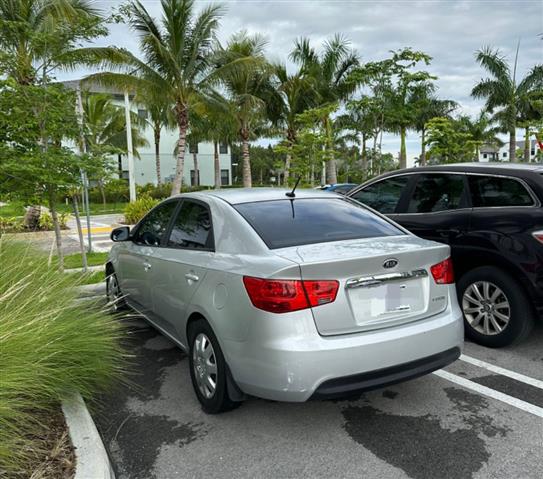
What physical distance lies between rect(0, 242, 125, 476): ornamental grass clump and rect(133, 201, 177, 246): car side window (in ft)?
2.71

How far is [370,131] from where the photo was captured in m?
23.1

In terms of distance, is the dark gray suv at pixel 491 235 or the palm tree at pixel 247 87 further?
the palm tree at pixel 247 87

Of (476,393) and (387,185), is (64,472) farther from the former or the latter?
(387,185)

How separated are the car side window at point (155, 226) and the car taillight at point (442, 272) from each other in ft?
7.94

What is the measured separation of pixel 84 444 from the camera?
270 centimetres

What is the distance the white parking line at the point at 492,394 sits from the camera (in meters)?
3.32

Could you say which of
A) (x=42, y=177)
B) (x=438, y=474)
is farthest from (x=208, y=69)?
(x=438, y=474)

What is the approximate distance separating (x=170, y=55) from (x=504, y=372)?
1491cm

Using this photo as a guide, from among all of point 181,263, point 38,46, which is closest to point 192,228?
point 181,263

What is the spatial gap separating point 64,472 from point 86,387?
2.98ft

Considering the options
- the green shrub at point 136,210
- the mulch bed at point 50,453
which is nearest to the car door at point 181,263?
the mulch bed at point 50,453

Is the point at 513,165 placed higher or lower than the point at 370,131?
lower

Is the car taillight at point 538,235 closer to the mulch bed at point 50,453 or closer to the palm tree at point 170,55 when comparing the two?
the mulch bed at point 50,453

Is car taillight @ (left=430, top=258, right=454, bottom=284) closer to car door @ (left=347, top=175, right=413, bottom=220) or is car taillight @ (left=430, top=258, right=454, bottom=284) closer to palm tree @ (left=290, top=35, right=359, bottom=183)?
car door @ (left=347, top=175, right=413, bottom=220)
